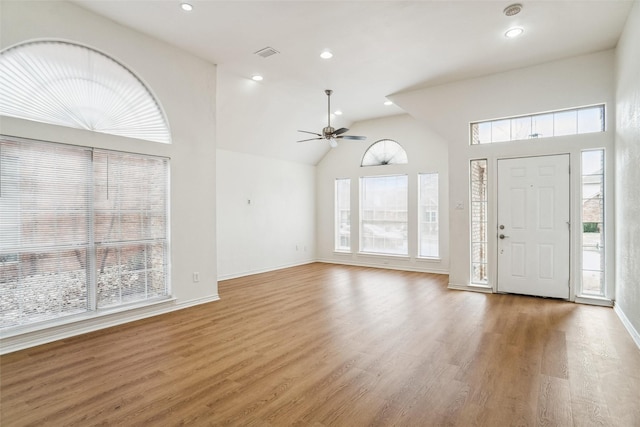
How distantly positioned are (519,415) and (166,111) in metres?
4.87

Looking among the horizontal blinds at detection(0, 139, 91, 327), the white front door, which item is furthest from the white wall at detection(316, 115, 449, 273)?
the horizontal blinds at detection(0, 139, 91, 327)

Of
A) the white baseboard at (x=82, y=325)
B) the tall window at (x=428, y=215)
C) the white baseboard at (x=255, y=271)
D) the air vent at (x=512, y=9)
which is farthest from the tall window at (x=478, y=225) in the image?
the white baseboard at (x=82, y=325)

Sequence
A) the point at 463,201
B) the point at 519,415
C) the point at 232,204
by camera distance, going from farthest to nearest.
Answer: the point at 232,204
the point at 463,201
the point at 519,415

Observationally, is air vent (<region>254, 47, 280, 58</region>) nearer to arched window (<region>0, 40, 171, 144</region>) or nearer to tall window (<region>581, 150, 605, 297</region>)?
arched window (<region>0, 40, 171, 144</region>)

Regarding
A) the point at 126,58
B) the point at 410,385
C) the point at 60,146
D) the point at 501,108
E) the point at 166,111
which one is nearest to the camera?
the point at 410,385

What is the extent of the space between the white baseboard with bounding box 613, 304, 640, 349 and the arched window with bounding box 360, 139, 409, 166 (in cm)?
453

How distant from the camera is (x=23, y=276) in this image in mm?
3240

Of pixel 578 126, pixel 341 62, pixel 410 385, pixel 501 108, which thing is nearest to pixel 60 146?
pixel 341 62

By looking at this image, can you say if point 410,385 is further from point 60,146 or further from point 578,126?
point 578,126

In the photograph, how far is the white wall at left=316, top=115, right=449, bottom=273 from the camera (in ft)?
23.2

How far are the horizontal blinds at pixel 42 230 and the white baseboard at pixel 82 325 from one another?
0.46ft

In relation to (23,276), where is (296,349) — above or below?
Answer: below

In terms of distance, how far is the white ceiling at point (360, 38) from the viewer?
11.6ft

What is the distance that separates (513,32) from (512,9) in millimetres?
539
